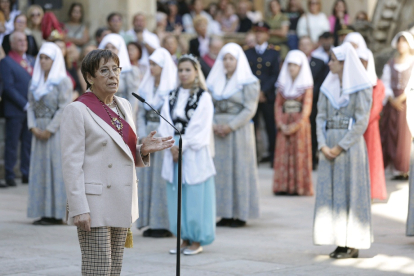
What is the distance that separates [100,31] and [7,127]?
225 cm

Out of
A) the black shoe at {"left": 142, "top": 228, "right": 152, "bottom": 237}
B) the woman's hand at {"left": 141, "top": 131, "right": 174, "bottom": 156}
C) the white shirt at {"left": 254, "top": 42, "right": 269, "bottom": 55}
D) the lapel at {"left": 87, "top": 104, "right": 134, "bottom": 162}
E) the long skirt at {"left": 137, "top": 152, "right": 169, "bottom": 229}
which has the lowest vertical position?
the black shoe at {"left": 142, "top": 228, "right": 152, "bottom": 237}

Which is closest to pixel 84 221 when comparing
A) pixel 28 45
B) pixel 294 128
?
pixel 294 128

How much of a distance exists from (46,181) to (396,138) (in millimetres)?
6674

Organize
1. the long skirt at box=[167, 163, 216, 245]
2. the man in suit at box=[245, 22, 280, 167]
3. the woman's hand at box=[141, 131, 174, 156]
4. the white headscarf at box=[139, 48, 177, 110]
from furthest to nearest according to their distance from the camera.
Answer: the man in suit at box=[245, 22, 280, 167]
the white headscarf at box=[139, 48, 177, 110]
the long skirt at box=[167, 163, 216, 245]
the woman's hand at box=[141, 131, 174, 156]

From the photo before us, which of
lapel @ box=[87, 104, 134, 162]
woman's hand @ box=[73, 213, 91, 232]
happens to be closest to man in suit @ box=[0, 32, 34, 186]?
lapel @ box=[87, 104, 134, 162]

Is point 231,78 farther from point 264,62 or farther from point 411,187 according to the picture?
point 264,62

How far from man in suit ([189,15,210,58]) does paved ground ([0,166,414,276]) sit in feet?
17.7

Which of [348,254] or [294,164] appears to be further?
[294,164]

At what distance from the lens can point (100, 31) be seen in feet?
41.9

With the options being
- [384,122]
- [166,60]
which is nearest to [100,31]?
[166,60]

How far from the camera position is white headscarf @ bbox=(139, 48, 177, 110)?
862 cm

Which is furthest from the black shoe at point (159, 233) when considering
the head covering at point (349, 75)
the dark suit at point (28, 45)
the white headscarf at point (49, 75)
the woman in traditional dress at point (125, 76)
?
the dark suit at point (28, 45)

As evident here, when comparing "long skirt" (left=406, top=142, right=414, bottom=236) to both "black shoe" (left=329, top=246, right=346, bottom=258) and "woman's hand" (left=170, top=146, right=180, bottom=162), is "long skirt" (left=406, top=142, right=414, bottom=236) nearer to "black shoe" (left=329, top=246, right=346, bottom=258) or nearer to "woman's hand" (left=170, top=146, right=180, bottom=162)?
"black shoe" (left=329, top=246, right=346, bottom=258)

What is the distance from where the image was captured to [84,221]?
14.6 feet
